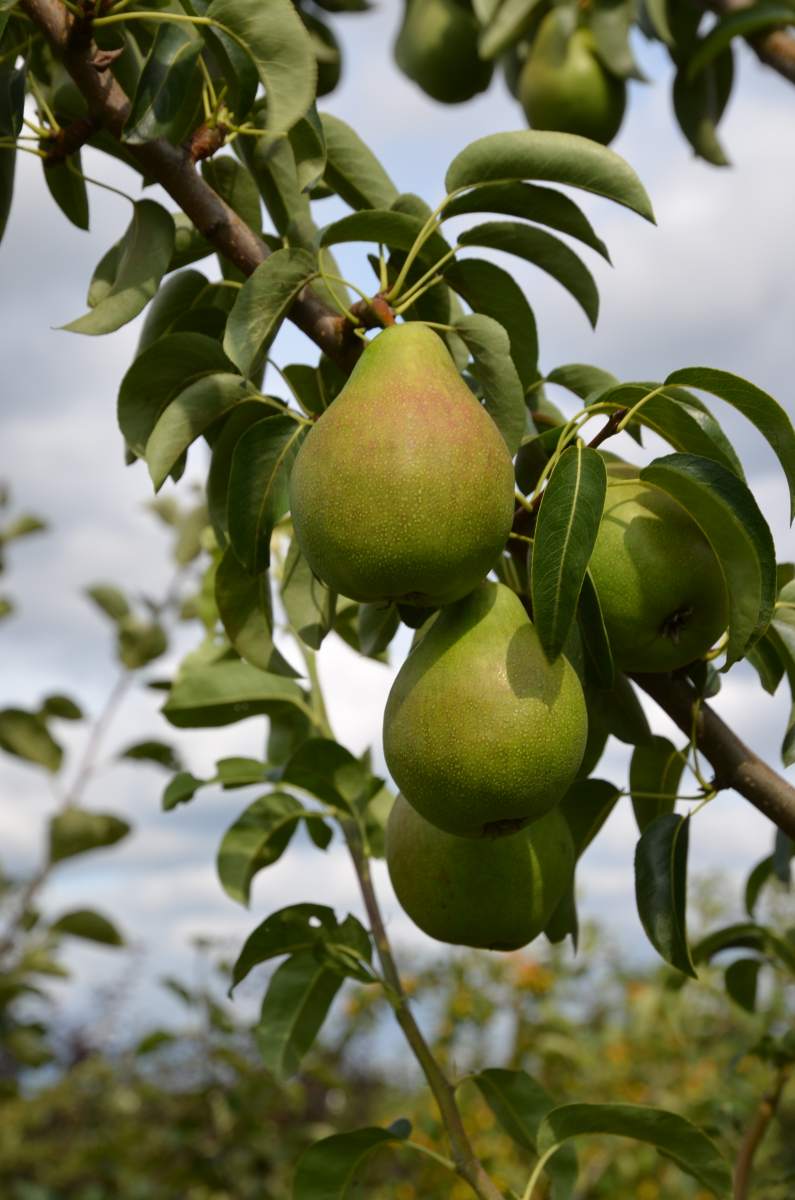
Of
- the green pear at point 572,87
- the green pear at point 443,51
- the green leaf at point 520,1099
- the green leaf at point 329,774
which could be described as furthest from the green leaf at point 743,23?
the green leaf at point 520,1099

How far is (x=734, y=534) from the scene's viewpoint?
36.5 inches

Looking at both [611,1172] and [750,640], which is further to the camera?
[611,1172]

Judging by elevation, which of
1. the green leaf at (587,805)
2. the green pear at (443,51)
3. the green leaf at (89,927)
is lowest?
the green leaf at (89,927)

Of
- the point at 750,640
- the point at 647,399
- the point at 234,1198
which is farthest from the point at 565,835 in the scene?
the point at 234,1198

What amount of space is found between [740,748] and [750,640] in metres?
0.19

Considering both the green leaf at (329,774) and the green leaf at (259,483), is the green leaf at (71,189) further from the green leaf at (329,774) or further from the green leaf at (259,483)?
the green leaf at (329,774)

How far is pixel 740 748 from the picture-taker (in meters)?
1.11

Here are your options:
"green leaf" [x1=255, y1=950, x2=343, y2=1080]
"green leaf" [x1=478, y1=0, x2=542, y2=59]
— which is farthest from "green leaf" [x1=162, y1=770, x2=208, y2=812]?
"green leaf" [x1=478, y1=0, x2=542, y2=59]

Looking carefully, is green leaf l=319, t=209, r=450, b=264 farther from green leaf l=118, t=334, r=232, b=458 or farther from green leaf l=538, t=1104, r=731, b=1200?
green leaf l=538, t=1104, r=731, b=1200

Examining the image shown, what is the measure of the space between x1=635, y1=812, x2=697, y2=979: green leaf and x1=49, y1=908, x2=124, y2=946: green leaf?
1.68 m

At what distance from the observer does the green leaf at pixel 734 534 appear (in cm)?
91

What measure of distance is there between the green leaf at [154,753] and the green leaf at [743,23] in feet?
5.41

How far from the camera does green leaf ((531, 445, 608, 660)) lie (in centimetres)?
88

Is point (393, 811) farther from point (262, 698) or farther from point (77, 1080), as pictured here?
point (77, 1080)
